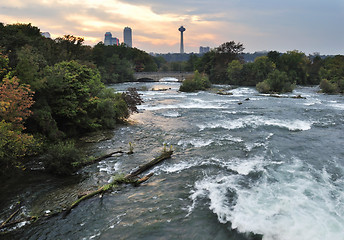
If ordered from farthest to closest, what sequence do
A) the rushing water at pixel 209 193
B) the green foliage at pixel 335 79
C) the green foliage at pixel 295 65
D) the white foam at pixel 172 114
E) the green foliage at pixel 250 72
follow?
the green foliage at pixel 295 65 → the green foliage at pixel 250 72 → the green foliage at pixel 335 79 → the white foam at pixel 172 114 → the rushing water at pixel 209 193

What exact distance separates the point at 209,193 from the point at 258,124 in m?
15.9

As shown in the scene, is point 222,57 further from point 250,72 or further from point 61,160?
point 61,160

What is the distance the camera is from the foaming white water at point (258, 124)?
2381cm

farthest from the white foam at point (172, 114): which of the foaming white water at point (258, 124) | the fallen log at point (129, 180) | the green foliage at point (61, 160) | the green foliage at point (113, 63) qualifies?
the green foliage at point (113, 63)

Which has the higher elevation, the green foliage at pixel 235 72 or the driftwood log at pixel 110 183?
the green foliage at pixel 235 72

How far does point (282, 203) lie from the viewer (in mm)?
10328

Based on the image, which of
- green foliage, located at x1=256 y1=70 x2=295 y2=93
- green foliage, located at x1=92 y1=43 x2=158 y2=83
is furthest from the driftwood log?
green foliage, located at x1=92 y1=43 x2=158 y2=83

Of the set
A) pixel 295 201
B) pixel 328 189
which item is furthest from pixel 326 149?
pixel 295 201

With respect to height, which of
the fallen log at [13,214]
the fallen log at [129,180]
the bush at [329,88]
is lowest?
the fallen log at [13,214]

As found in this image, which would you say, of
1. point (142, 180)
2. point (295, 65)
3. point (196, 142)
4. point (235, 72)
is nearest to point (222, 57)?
point (235, 72)

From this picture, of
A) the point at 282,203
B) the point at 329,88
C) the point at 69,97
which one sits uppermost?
the point at 69,97

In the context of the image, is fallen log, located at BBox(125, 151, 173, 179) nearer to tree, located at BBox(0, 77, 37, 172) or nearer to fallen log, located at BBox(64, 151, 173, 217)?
→ fallen log, located at BBox(64, 151, 173, 217)

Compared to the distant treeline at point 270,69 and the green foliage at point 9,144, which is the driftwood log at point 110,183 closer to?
the green foliage at point 9,144

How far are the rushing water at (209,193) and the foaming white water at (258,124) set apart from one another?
10.8 ft
